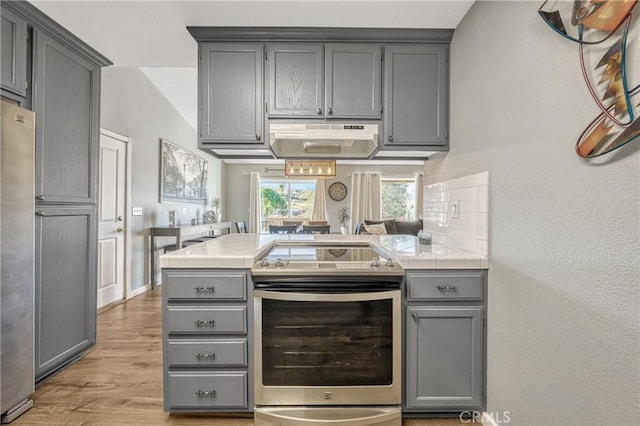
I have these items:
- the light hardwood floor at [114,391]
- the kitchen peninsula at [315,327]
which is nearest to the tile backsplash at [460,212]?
the kitchen peninsula at [315,327]

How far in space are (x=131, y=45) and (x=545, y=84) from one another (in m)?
2.66

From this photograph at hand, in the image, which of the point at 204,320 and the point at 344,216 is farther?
the point at 344,216

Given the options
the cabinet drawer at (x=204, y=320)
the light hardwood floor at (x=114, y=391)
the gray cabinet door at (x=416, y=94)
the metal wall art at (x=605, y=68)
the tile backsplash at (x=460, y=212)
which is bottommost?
the light hardwood floor at (x=114, y=391)

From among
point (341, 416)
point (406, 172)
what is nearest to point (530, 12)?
point (341, 416)

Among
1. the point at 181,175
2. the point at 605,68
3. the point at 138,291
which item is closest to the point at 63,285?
the point at 138,291

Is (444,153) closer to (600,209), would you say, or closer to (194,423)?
(600,209)

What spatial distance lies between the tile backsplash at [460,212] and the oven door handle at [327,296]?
1.99 ft

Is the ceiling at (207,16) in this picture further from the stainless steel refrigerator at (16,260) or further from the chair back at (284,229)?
the chair back at (284,229)

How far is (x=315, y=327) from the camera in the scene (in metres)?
1.58

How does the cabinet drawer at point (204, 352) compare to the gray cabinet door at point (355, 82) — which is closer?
the cabinet drawer at point (204, 352)

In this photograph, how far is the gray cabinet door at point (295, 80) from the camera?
2.12 metres

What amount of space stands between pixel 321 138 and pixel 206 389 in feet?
5.40

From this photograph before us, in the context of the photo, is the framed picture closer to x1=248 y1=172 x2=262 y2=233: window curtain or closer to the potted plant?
x1=248 y1=172 x2=262 y2=233: window curtain

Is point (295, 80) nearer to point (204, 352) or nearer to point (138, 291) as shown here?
point (204, 352)
